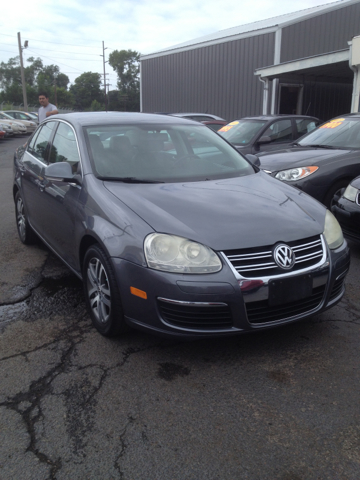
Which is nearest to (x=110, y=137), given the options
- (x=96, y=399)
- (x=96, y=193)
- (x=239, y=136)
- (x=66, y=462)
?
(x=96, y=193)

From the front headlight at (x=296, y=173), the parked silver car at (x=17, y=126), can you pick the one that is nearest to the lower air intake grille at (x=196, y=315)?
the front headlight at (x=296, y=173)

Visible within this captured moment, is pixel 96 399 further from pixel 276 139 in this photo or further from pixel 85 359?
pixel 276 139

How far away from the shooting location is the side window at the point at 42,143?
452cm

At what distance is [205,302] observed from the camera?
2557 mm

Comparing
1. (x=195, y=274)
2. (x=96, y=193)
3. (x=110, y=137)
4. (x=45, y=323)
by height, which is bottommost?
(x=45, y=323)

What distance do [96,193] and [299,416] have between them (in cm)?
194

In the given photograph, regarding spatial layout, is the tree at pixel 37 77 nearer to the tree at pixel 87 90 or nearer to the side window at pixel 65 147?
the tree at pixel 87 90

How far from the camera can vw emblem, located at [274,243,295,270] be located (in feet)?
8.72

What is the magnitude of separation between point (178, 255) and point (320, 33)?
21.9 metres

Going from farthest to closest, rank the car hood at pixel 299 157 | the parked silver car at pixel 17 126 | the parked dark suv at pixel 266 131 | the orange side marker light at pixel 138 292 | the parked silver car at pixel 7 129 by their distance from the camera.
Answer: the parked silver car at pixel 17 126 < the parked silver car at pixel 7 129 < the parked dark suv at pixel 266 131 < the car hood at pixel 299 157 < the orange side marker light at pixel 138 292

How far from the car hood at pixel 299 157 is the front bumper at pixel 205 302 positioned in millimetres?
3277

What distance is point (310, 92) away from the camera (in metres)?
20.5

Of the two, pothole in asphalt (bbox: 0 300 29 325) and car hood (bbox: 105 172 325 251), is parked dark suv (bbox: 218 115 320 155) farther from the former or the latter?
pothole in asphalt (bbox: 0 300 29 325)

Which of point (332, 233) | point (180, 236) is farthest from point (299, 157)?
point (180, 236)
